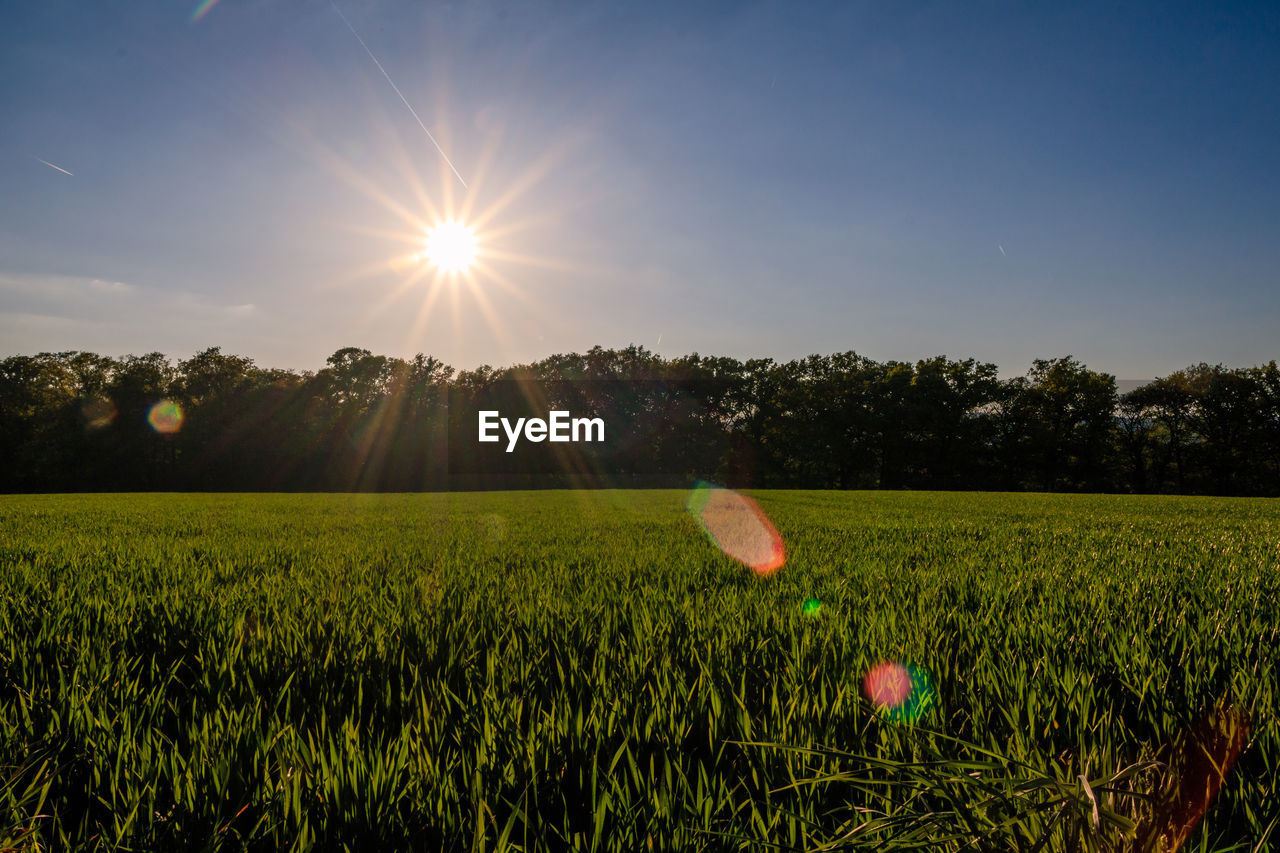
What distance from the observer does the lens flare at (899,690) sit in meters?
1.53

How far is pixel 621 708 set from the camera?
1513 mm

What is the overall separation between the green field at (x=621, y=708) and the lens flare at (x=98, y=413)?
58.9 metres

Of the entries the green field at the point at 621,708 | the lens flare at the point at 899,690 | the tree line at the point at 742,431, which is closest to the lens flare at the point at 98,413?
the tree line at the point at 742,431

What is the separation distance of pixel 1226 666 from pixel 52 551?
24.7 feet

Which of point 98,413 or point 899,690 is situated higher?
point 98,413

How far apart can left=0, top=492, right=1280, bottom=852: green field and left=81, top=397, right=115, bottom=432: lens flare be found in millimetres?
58865

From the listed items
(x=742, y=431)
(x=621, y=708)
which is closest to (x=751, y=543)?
(x=621, y=708)

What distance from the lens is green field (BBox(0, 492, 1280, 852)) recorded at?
0.99 metres

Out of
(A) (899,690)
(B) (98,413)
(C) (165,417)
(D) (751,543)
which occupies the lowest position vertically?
(D) (751,543)

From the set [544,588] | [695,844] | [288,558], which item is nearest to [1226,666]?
[695,844]

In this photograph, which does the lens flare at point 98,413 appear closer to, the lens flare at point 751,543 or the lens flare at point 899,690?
the lens flare at point 751,543

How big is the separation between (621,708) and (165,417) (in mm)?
61854

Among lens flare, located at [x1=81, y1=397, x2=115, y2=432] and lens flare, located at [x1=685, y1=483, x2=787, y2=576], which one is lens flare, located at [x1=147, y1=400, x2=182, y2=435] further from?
lens flare, located at [x1=685, y1=483, x2=787, y2=576]

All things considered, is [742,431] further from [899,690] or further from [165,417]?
[899,690]
